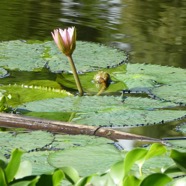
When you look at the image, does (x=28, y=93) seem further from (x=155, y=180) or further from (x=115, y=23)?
(x=155, y=180)

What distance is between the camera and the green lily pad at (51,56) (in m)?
2.74

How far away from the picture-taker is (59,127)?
6.59 feet

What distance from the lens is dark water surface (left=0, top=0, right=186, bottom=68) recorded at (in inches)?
123

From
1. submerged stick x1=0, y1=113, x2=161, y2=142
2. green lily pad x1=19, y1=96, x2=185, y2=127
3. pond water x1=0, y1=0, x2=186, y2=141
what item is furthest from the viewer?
pond water x1=0, y1=0, x2=186, y2=141

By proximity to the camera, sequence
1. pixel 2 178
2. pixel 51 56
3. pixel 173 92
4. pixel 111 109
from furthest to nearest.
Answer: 1. pixel 51 56
2. pixel 173 92
3. pixel 111 109
4. pixel 2 178

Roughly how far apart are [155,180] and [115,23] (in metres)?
2.83

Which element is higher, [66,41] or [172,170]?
[172,170]

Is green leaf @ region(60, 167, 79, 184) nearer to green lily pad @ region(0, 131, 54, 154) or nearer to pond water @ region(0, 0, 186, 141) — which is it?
green lily pad @ region(0, 131, 54, 154)

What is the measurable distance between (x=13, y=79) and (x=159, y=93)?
54 cm

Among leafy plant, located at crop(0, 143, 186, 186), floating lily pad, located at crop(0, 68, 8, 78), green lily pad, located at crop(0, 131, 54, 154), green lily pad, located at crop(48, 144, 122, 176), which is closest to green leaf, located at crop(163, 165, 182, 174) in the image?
leafy plant, located at crop(0, 143, 186, 186)

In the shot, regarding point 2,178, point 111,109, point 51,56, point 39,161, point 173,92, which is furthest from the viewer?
point 51,56

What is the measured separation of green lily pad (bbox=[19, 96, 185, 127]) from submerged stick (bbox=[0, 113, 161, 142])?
3.3 inches

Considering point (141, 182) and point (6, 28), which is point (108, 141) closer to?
point (141, 182)

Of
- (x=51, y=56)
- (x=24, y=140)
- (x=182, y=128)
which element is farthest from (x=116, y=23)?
(x=24, y=140)
